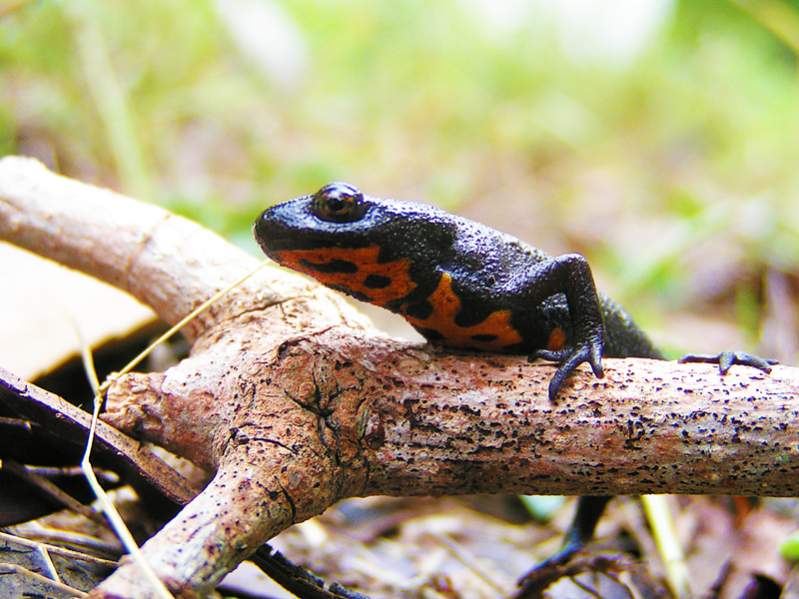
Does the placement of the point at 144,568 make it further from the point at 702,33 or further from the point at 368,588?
the point at 702,33

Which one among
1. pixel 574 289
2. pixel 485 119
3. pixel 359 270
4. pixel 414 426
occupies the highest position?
pixel 485 119

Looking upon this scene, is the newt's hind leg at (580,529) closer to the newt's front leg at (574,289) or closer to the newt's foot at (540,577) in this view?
the newt's foot at (540,577)

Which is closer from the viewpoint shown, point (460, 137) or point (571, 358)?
point (571, 358)

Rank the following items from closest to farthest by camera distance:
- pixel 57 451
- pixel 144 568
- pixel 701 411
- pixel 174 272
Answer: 1. pixel 144 568
2. pixel 701 411
3. pixel 57 451
4. pixel 174 272

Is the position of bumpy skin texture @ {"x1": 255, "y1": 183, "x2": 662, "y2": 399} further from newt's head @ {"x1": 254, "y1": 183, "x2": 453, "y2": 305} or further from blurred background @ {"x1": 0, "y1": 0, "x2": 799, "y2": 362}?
blurred background @ {"x1": 0, "y1": 0, "x2": 799, "y2": 362}

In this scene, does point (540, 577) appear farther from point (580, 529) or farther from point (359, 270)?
point (359, 270)

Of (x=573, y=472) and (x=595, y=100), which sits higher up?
(x=595, y=100)

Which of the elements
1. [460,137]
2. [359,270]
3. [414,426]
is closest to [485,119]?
[460,137]

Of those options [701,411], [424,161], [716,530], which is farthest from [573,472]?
[424,161]
